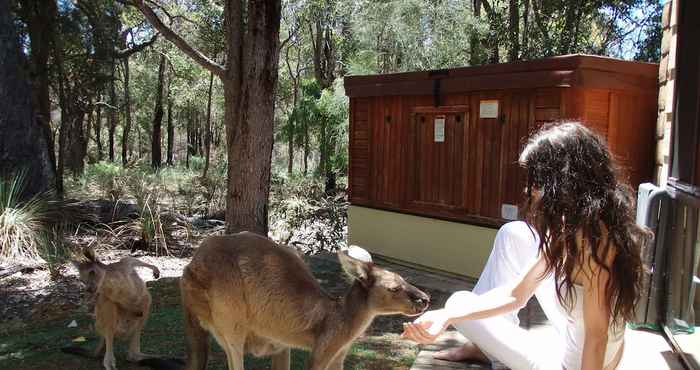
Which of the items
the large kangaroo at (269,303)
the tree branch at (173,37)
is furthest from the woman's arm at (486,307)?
the tree branch at (173,37)

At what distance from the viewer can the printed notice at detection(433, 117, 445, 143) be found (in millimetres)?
7259

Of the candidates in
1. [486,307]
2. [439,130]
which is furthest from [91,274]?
[439,130]

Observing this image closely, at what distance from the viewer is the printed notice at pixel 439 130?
7259 millimetres

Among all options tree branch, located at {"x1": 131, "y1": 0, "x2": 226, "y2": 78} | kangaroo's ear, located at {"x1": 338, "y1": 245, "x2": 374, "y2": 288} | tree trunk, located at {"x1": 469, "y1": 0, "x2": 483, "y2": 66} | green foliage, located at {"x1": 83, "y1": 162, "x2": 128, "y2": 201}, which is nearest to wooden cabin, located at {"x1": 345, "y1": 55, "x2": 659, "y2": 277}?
tree branch, located at {"x1": 131, "y1": 0, "x2": 226, "y2": 78}

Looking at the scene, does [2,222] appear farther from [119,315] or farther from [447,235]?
[447,235]

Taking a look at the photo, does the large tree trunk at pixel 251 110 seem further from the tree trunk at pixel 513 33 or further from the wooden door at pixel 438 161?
the tree trunk at pixel 513 33

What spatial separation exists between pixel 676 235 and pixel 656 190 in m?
0.34

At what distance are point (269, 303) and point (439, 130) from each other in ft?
14.9

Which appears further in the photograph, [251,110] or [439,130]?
[439,130]

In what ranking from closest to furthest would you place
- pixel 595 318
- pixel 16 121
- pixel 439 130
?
pixel 595 318, pixel 439 130, pixel 16 121

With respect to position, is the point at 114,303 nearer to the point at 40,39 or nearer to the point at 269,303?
the point at 269,303

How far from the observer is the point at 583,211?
216 centimetres

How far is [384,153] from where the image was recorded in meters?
8.17

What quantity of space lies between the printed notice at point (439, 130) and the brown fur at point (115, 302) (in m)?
4.27
